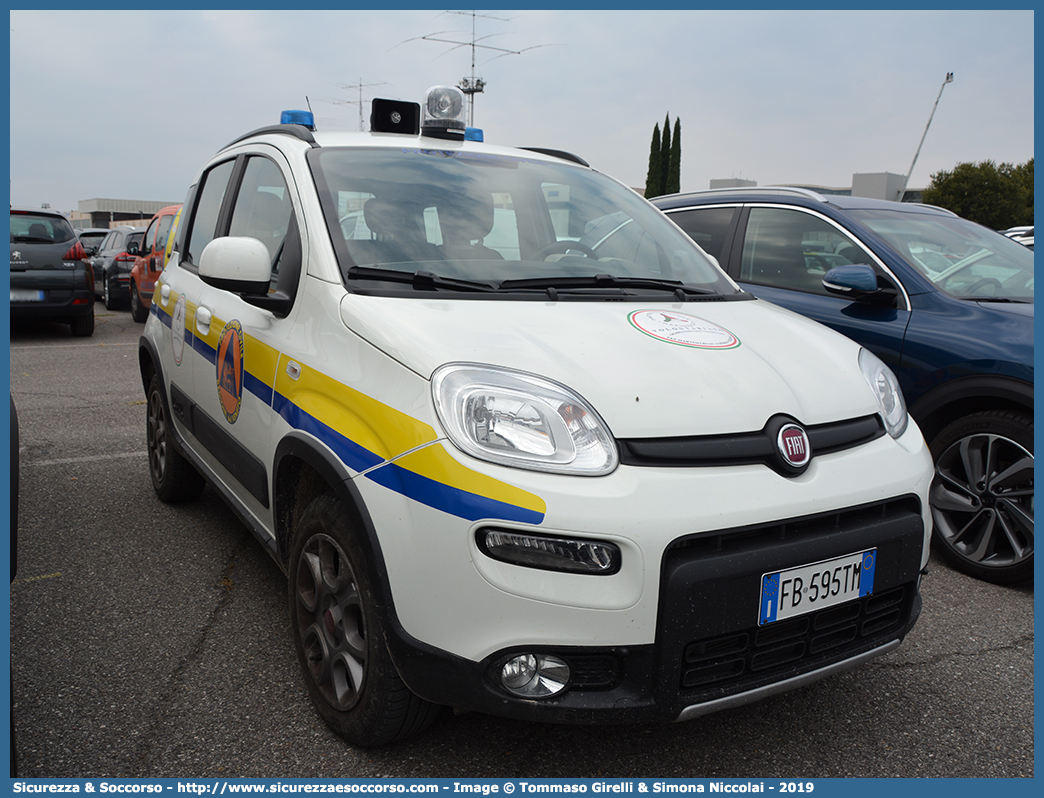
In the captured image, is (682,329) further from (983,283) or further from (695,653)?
(983,283)

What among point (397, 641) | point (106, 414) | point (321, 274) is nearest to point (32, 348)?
point (106, 414)

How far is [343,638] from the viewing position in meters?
2.22

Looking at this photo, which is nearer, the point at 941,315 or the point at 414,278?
the point at 414,278

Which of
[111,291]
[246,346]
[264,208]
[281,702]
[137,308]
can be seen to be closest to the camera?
[281,702]

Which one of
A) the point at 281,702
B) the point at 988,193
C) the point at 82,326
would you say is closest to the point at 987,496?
the point at 281,702

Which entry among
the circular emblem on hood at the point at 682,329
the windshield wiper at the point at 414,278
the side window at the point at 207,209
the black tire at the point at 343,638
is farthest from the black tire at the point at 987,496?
the side window at the point at 207,209

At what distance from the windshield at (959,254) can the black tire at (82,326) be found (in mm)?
10577

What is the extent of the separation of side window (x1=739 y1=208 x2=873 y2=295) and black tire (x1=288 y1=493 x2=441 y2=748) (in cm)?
302

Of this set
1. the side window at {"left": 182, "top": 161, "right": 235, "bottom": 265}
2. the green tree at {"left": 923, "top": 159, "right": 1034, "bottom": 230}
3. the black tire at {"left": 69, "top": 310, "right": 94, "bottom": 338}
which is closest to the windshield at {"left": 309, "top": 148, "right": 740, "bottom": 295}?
the side window at {"left": 182, "top": 161, "right": 235, "bottom": 265}

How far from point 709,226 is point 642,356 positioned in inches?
120

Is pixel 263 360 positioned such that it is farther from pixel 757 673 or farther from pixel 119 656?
pixel 757 673

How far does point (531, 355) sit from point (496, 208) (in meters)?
1.13

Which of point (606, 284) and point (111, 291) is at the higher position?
point (606, 284)
